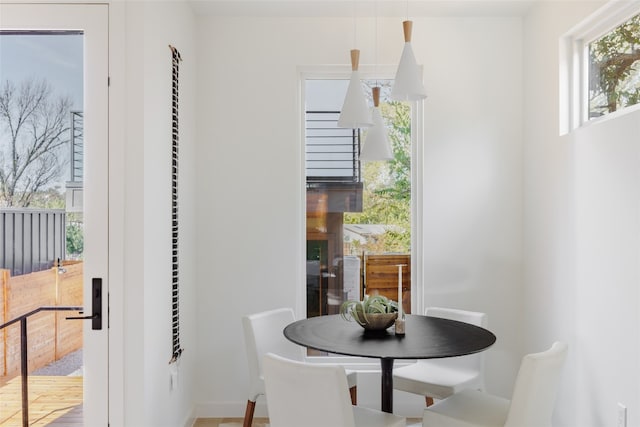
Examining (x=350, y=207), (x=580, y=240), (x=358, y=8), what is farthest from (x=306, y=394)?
(x=358, y=8)

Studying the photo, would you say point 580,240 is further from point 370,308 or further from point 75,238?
point 75,238

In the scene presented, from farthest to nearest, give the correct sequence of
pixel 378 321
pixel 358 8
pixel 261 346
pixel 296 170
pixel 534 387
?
pixel 296 170, pixel 358 8, pixel 261 346, pixel 378 321, pixel 534 387

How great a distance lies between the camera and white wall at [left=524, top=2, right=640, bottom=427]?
2.39m

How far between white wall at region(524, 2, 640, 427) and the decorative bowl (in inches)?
39.4

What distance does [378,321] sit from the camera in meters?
2.59

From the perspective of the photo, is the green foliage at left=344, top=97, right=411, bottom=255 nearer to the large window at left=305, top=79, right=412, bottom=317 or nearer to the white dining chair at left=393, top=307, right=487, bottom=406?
the large window at left=305, top=79, right=412, bottom=317

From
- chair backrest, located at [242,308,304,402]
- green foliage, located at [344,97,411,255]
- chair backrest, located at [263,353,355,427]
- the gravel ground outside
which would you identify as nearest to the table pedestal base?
chair backrest, located at [263,353,355,427]

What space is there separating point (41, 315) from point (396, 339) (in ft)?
5.18

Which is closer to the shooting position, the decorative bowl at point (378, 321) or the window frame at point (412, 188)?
the decorative bowl at point (378, 321)

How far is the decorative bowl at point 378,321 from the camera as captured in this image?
2.58m

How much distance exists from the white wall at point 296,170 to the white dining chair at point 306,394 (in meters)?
1.48

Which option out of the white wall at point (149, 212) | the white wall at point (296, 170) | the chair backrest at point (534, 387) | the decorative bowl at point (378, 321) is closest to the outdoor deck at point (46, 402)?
the white wall at point (149, 212)

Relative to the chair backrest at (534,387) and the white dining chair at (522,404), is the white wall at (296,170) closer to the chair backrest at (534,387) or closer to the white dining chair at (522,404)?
the white dining chair at (522,404)

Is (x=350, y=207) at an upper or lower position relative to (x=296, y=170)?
lower
